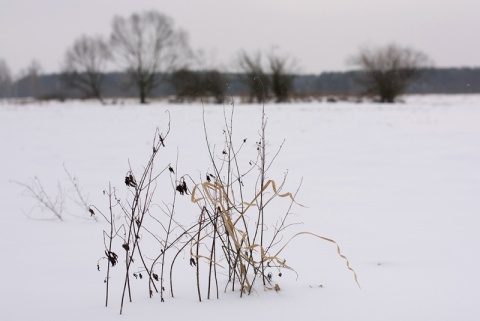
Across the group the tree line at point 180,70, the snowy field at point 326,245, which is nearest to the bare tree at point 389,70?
the tree line at point 180,70

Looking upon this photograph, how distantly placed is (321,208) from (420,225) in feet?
2.94

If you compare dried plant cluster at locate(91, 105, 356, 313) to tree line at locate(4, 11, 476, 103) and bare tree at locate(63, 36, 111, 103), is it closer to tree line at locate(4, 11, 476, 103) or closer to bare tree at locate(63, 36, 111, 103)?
tree line at locate(4, 11, 476, 103)

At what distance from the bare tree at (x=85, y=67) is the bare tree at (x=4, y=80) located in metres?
39.8

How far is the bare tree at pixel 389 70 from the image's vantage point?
93.9 feet

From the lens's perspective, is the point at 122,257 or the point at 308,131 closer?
the point at 122,257

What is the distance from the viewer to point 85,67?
4569 centimetres

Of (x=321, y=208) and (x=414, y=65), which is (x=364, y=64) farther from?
(x=321, y=208)

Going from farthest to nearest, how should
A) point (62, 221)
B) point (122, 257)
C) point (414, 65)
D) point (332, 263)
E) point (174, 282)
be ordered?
point (414, 65) → point (62, 221) → point (122, 257) → point (332, 263) → point (174, 282)

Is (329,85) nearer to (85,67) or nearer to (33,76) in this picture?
(85,67)

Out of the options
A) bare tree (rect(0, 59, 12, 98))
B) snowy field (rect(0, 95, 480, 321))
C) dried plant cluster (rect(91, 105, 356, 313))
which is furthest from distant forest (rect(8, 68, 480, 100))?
bare tree (rect(0, 59, 12, 98))

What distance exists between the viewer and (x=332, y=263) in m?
2.73

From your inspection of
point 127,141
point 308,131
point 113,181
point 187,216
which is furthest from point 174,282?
point 308,131

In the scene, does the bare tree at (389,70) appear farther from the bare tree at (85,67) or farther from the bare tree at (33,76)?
the bare tree at (33,76)

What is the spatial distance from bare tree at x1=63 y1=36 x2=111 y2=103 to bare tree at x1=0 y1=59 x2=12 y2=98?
39755 millimetres
